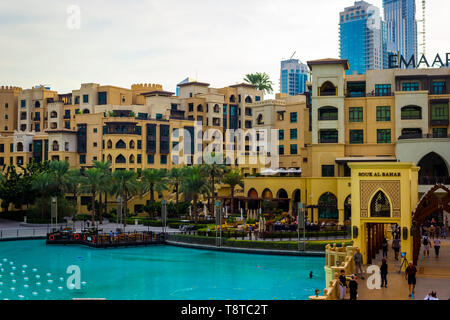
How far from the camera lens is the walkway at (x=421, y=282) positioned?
21094mm

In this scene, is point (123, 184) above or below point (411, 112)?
below

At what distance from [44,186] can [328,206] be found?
36909 mm

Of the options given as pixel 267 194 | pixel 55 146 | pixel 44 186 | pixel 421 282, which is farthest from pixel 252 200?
pixel 421 282

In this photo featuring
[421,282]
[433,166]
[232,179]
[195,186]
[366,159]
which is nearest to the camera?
[421,282]

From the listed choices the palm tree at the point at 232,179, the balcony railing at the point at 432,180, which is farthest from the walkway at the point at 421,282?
the palm tree at the point at 232,179

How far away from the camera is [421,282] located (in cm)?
2397

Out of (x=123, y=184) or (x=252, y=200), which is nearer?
(x=123, y=184)

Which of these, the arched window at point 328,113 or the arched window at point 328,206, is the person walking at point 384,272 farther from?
the arched window at point 328,113

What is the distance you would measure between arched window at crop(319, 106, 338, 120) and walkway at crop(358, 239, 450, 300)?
36.9 metres

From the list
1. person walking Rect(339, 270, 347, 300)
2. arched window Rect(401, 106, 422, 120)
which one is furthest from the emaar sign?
person walking Rect(339, 270, 347, 300)

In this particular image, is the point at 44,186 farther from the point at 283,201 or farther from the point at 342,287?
the point at 342,287

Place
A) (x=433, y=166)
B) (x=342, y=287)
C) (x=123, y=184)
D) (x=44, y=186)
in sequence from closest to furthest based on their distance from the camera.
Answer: (x=342, y=287), (x=433, y=166), (x=123, y=184), (x=44, y=186)

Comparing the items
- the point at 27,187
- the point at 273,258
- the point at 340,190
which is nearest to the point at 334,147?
the point at 340,190
